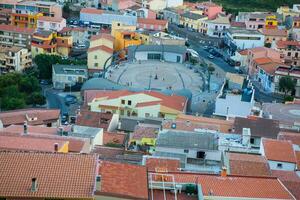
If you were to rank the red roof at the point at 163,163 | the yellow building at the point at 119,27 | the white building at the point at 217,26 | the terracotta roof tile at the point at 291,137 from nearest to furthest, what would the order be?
1. the red roof at the point at 163,163
2. the terracotta roof tile at the point at 291,137
3. the yellow building at the point at 119,27
4. the white building at the point at 217,26

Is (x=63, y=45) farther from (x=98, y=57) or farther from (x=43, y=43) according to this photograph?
(x=98, y=57)

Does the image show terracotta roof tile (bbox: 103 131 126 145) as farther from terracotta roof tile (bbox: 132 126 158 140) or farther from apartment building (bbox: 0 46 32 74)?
apartment building (bbox: 0 46 32 74)

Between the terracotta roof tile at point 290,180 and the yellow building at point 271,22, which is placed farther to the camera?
the yellow building at point 271,22

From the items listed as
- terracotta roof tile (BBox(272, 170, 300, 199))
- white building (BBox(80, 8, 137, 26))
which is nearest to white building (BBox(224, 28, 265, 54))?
white building (BBox(80, 8, 137, 26))

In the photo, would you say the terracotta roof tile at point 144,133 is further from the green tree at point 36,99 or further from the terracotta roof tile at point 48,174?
the green tree at point 36,99

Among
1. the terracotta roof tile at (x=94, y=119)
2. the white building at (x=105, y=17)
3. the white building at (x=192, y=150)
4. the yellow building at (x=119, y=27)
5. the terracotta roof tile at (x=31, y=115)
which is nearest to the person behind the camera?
the white building at (x=192, y=150)

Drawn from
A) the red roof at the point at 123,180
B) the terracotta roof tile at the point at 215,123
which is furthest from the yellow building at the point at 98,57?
the red roof at the point at 123,180
